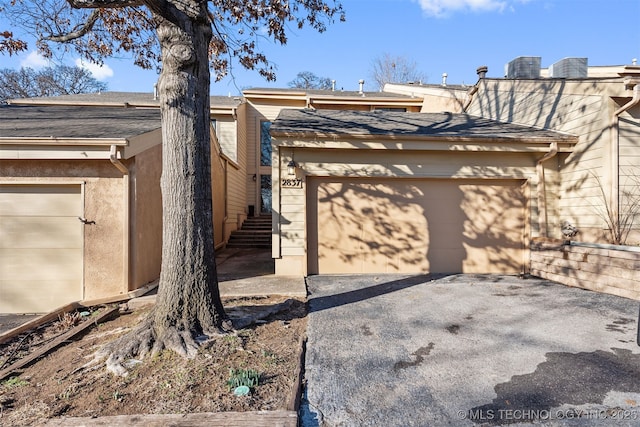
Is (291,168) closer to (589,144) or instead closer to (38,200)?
(38,200)

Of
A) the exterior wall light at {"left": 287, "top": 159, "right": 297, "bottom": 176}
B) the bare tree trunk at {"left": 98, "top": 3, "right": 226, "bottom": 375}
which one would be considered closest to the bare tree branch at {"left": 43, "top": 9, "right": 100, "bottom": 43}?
the bare tree trunk at {"left": 98, "top": 3, "right": 226, "bottom": 375}

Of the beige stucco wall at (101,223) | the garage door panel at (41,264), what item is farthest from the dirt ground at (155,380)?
the garage door panel at (41,264)

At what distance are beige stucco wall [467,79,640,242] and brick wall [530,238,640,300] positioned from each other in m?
0.63

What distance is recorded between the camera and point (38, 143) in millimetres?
4855

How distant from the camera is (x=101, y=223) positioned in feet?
16.9

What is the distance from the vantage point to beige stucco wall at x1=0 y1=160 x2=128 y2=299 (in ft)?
16.8

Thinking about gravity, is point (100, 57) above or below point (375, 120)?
above

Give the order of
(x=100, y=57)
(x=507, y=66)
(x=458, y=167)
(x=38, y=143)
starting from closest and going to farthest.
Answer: (x=38, y=143) → (x=100, y=57) → (x=458, y=167) → (x=507, y=66)

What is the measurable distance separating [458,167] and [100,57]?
7.47 metres

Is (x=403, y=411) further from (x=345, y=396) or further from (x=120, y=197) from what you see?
(x=120, y=197)

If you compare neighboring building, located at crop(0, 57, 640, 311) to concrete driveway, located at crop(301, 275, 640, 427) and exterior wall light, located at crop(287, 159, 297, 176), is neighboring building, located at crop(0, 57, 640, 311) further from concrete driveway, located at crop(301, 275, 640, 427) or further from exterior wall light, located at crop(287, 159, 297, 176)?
concrete driveway, located at crop(301, 275, 640, 427)

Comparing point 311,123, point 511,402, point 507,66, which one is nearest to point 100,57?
point 311,123

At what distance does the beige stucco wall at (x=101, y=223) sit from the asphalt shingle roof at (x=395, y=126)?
3018mm

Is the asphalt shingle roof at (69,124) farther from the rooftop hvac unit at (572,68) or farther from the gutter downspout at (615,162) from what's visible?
the rooftop hvac unit at (572,68)
